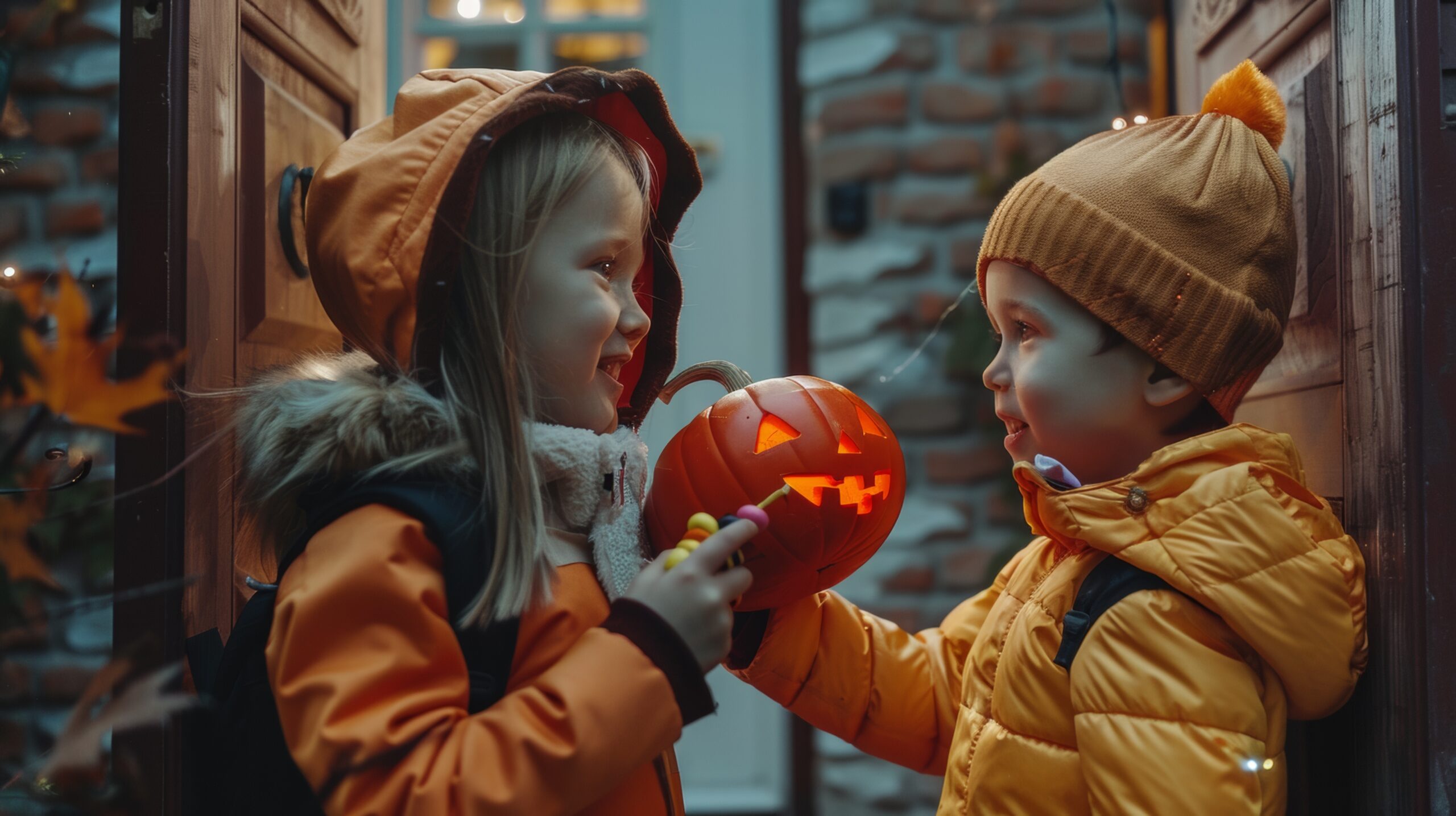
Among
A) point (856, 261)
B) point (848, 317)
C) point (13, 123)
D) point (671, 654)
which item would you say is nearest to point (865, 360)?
point (848, 317)

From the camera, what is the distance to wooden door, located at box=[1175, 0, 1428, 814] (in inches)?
45.6

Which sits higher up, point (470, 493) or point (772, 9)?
point (772, 9)

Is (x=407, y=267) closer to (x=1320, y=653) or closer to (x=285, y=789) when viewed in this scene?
(x=285, y=789)

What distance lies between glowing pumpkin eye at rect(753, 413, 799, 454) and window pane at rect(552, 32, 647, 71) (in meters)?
1.74

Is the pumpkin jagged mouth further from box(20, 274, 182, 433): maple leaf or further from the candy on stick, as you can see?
box(20, 274, 182, 433): maple leaf

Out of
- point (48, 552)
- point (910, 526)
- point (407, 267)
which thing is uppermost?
point (407, 267)

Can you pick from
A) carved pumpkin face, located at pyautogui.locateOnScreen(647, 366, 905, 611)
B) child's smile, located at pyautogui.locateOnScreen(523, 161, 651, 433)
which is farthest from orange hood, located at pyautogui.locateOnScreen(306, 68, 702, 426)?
carved pumpkin face, located at pyautogui.locateOnScreen(647, 366, 905, 611)

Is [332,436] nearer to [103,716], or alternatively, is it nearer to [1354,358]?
[103,716]

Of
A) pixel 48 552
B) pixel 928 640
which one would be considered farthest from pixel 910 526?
pixel 48 552

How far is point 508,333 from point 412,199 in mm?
185

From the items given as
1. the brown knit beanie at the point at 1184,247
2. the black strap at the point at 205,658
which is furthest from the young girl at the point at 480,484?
the brown knit beanie at the point at 1184,247

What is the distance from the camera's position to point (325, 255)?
1.21 m

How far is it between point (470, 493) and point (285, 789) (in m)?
0.35

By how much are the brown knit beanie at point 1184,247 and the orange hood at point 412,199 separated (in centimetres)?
64
